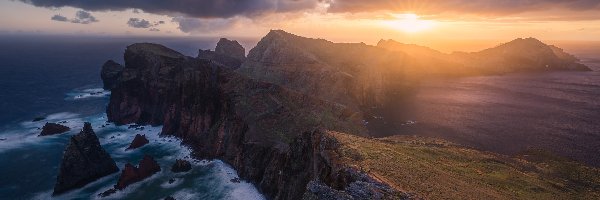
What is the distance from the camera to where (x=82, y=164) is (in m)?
82.4

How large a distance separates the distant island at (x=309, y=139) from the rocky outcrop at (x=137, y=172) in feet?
39.0

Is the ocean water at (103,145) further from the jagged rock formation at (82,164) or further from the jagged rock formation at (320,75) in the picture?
the jagged rock formation at (320,75)

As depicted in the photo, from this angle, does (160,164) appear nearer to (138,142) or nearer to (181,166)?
(181,166)

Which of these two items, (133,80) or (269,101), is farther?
(133,80)

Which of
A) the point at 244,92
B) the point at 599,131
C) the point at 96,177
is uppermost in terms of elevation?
the point at 244,92

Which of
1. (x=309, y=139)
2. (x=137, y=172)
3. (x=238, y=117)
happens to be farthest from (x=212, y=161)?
(x=309, y=139)

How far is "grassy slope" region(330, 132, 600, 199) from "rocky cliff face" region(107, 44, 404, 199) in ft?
20.3

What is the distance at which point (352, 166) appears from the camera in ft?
154

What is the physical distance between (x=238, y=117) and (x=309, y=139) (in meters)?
31.4

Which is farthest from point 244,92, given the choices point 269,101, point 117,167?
point 117,167

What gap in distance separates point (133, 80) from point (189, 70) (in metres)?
→ 28.6

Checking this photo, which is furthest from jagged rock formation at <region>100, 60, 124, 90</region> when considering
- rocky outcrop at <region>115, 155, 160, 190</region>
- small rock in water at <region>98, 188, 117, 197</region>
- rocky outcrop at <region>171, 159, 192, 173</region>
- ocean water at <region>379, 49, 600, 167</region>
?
ocean water at <region>379, 49, 600, 167</region>

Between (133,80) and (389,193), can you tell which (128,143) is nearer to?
(133,80)

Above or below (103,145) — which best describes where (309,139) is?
above
